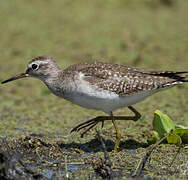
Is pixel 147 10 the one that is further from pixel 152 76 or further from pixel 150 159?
pixel 150 159

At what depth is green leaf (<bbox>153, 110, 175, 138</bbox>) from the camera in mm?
6859

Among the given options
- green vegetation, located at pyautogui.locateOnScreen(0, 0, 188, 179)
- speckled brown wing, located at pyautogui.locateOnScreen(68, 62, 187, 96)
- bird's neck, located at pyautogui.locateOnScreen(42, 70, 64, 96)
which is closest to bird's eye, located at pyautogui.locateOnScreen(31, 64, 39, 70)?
bird's neck, located at pyautogui.locateOnScreen(42, 70, 64, 96)

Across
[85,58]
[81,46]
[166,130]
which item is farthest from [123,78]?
[81,46]

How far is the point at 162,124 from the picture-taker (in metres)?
6.86

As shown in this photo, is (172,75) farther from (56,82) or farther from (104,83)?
(56,82)

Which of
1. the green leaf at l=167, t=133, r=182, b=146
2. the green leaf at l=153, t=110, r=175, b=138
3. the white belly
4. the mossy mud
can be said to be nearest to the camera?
the mossy mud

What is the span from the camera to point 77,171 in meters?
6.00

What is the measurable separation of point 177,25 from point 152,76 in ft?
23.4

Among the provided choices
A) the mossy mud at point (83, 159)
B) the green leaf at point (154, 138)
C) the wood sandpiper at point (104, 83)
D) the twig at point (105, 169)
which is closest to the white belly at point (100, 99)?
the wood sandpiper at point (104, 83)

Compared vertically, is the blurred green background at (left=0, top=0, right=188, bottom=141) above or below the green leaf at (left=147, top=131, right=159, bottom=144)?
above

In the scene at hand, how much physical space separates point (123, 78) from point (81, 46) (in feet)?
17.7

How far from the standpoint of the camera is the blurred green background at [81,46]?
856cm

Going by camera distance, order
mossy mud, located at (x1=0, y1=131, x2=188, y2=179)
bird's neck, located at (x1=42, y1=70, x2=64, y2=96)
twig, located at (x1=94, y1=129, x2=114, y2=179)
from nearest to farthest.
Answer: twig, located at (x1=94, y1=129, x2=114, y2=179) < mossy mud, located at (x1=0, y1=131, x2=188, y2=179) < bird's neck, located at (x1=42, y1=70, x2=64, y2=96)

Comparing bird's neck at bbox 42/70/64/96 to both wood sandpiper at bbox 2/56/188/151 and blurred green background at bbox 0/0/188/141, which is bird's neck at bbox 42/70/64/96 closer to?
wood sandpiper at bbox 2/56/188/151
